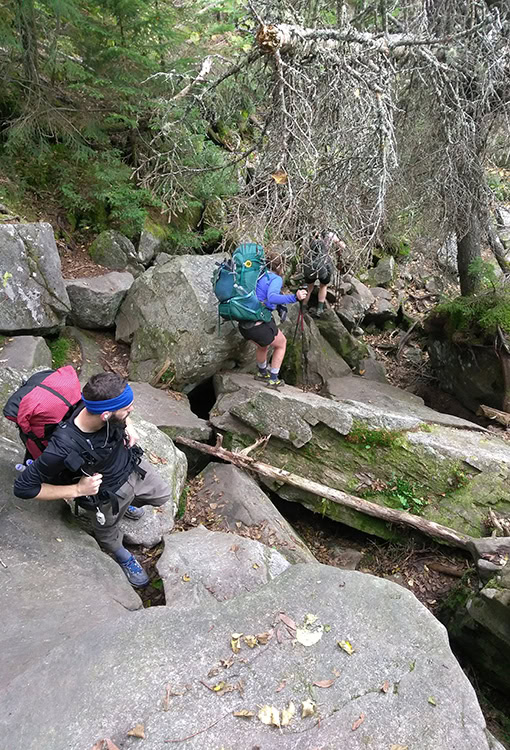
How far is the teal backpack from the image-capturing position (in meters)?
6.64

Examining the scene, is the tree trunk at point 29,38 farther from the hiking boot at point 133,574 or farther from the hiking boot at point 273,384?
the hiking boot at point 133,574

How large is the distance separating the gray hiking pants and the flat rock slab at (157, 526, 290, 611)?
0.48 meters

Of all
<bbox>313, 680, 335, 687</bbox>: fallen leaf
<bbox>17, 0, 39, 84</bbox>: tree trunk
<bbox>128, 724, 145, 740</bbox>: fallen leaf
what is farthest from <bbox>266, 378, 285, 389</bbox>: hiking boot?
<bbox>17, 0, 39, 84</bbox>: tree trunk

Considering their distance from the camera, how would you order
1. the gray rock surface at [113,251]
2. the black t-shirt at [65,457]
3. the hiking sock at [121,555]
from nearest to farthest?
the black t-shirt at [65,457] → the hiking sock at [121,555] → the gray rock surface at [113,251]

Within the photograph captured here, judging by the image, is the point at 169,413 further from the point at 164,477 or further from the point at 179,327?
the point at 164,477

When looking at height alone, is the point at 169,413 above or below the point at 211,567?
below

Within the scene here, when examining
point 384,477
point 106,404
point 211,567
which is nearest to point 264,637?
point 211,567

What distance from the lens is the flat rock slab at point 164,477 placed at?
489 cm

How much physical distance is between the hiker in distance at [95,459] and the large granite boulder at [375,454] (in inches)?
133

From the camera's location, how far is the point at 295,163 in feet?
17.2

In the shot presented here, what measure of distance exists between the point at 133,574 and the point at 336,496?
3.28 m

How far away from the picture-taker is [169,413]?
287 inches

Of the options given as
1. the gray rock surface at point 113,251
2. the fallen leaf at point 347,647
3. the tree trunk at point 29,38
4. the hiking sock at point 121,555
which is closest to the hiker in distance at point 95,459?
the hiking sock at point 121,555

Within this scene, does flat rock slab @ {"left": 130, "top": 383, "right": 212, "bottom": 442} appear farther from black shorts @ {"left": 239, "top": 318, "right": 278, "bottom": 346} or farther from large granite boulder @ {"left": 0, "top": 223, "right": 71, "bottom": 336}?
large granite boulder @ {"left": 0, "top": 223, "right": 71, "bottom": 336}
